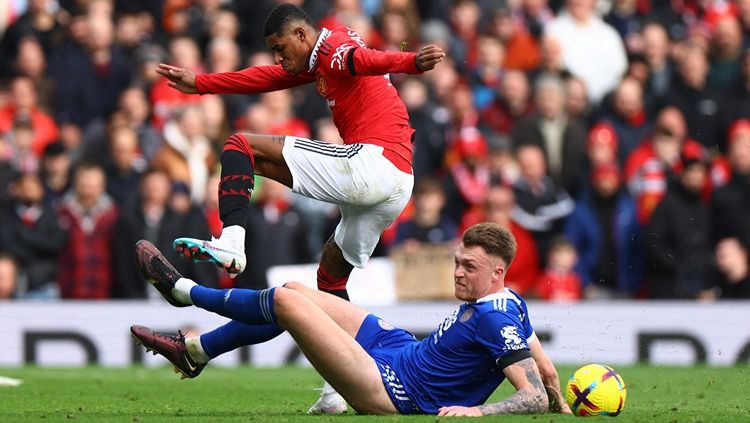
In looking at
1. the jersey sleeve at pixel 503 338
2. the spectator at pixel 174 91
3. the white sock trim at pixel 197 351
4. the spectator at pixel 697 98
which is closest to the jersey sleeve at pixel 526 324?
the jersey sleeve at pixel 503 338

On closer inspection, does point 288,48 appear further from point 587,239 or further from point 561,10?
point 561,10

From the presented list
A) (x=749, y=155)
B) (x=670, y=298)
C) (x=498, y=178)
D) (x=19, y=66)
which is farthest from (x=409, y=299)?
(x=19, y=66)

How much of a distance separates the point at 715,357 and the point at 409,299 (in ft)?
10.7

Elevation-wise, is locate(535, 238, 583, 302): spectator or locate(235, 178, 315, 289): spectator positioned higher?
locate(235, 178, 315, 289): spectator

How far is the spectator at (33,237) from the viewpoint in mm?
16094

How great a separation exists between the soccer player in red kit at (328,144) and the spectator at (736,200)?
675cm

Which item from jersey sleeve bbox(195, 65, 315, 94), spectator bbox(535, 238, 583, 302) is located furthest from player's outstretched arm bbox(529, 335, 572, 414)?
spectator bbox(535, 238, 583, 302)

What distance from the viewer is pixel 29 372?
1433cm

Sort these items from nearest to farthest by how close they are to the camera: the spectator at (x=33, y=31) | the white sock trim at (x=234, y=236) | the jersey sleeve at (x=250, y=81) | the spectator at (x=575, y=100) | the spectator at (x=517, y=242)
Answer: the white sock trim at (x=234, y=236)
the jersey sleeve at (x=250, y=81)
the spectator at (x=517, y=242)
the spectator at (x=575, y=100)
the spectator at (x=33, y=31)

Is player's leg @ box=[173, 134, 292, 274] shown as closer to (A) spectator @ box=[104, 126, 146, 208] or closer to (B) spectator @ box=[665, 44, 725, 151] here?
(A) spectator @ box=[104, 126, 146, 208]

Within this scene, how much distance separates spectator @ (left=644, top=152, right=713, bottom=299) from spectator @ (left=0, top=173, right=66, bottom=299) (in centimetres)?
637

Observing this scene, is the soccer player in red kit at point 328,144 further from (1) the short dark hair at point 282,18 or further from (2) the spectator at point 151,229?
(2) the spectator at point 151,229

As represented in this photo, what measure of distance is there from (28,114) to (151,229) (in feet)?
9.10

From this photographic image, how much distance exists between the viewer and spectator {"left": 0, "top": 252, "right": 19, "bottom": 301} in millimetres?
15969
